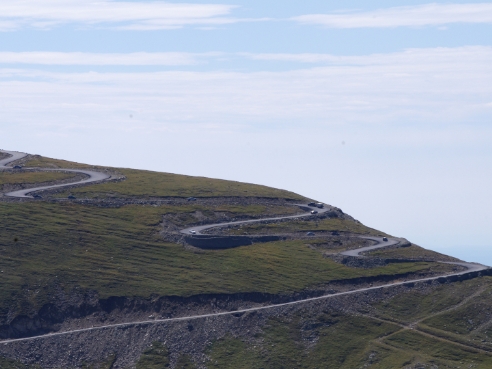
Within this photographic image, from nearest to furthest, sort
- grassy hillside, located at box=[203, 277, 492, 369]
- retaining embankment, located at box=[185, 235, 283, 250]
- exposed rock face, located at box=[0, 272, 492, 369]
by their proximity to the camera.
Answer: exposed rock face, located at box=[0, 272, 492, 369] → grassy hillside, located at box=[203, 277, 492, 369] → retaining embankment, located at box=[185, 235, 283, 250]

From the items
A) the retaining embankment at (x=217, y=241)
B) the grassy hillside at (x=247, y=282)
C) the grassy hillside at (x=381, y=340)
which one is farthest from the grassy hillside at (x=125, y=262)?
the grassy hillside at (x=381, y=340)

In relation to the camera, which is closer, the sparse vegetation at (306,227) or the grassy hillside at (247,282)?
the grassy hillside at (247,282)

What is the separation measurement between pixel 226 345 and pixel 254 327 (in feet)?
21.3

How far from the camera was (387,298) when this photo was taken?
472 feet

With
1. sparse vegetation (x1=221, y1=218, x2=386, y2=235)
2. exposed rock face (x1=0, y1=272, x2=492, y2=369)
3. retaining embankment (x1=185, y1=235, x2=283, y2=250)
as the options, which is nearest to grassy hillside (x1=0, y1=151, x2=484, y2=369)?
sparse vegetation (x1=221, y1=218, x2=386, y2=235)

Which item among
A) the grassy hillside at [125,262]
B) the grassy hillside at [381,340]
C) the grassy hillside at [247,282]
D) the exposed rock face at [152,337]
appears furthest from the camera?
the grassy hillside at [125,262]

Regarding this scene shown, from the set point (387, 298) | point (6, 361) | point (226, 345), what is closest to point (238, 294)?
point (226, 345)

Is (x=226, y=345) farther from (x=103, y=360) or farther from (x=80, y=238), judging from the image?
(x=80, y=238)

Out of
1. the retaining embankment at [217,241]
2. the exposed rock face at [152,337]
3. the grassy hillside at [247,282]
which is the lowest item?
the exposed rock face at [152,337]

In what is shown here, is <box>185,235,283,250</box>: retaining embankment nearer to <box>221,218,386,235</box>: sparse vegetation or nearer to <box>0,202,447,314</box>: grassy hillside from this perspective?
<box>0,202,447,314</box>: grassy hillside

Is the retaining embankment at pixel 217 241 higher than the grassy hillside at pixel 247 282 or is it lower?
higher

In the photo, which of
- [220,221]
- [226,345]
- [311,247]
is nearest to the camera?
[226,345]

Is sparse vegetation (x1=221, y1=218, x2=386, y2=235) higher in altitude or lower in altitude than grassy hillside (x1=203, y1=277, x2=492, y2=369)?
higher

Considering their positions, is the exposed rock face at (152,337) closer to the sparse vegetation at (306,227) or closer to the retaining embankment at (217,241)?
the retaining embankment at (217,241)
